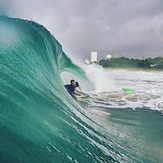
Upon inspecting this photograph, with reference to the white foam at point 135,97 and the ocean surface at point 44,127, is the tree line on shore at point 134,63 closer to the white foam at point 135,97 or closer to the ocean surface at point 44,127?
the white foam at point 135,97

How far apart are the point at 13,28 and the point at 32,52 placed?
0.77m

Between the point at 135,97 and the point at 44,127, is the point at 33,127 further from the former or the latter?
the point at 135,97

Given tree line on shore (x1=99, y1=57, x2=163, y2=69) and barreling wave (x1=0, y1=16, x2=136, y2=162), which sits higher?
tree line on shore (x1=99, y1=57, x2=163, y2=69)

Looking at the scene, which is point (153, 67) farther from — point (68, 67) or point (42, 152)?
point (42, 152)

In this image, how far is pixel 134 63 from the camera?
2099 inches

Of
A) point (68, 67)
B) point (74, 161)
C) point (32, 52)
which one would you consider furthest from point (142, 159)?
point (68, 67)

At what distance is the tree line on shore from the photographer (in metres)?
49.9

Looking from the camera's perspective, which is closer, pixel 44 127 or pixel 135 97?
pixel 44 127

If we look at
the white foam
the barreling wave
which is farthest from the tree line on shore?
the barreling wave

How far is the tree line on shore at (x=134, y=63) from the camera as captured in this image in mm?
49919

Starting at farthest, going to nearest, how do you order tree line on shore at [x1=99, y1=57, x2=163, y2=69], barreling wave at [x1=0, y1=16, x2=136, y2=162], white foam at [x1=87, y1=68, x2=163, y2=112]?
tree line on shore at [x1=99, y1=57, x2=163, y2=69]
white foam at [x1=87, y1=68, x2=163, y2=112]
barreling wave at [x1=0, y1=16, x2=136, y2=162]

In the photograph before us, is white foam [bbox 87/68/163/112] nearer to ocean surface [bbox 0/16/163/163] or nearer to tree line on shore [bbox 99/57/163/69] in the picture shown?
ocean surface [bbox 0/16/163/163]

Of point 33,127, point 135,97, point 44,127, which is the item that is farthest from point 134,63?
point 33,127

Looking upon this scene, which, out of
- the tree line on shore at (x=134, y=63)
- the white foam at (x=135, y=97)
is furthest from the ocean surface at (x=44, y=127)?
the tree line on shore at (x=134, y=63)
